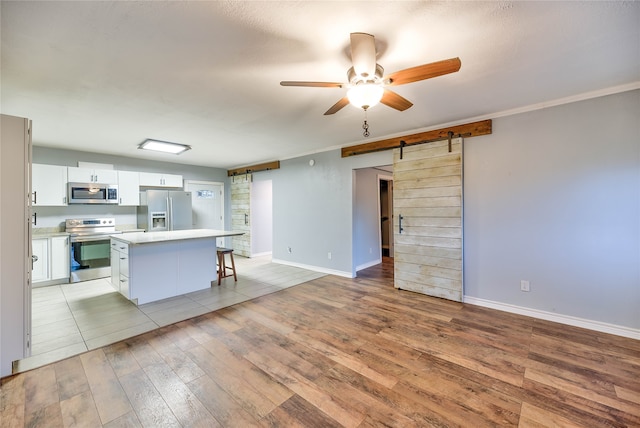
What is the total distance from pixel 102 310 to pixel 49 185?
276cm

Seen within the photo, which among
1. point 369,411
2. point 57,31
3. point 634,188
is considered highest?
point 57,31

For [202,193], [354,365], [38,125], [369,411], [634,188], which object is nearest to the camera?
[369,411]

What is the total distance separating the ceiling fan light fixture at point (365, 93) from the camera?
1.86 metres

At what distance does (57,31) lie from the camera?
5.46 feet

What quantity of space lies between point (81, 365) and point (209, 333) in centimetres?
100

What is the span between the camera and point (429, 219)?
3.77m

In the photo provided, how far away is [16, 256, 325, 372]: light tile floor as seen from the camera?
2.47 m

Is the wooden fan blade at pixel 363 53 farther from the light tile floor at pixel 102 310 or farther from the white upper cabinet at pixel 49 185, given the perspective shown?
the white upper cabinet at pixel 49 185

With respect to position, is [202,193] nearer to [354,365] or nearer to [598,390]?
[354,365]

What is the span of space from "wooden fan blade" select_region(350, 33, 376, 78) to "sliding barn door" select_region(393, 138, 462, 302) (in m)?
2.32

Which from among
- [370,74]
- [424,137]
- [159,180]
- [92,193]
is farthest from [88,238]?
[424,137]

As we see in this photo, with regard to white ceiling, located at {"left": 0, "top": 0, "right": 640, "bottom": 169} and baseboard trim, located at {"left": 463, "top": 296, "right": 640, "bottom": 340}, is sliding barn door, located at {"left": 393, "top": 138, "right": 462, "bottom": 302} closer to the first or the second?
baseboard trim, located at {"left": 463, "top": 296, "right": 640, "bottom": 340}

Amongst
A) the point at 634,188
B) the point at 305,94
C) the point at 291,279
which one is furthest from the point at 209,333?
the point at 634,188

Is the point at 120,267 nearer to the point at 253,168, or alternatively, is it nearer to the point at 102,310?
the point at 102,310
